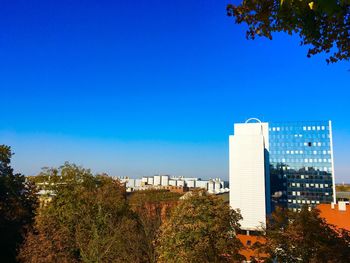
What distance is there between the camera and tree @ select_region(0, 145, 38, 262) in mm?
23656

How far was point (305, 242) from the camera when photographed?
1165 cm

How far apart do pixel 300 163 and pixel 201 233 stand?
5959 cm

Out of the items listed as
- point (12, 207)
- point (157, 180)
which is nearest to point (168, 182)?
point (157, 180)

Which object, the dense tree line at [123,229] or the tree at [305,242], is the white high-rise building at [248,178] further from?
the tree at [305,242]

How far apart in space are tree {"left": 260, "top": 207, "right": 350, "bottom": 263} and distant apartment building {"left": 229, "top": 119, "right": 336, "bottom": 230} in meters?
45.5

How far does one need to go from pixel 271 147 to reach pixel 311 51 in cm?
6770

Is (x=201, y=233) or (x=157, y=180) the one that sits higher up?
(x=157, y=180)

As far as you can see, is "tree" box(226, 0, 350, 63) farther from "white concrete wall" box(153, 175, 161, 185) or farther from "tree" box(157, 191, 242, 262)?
"white concrete wall" box(153, 175, 161, 185)

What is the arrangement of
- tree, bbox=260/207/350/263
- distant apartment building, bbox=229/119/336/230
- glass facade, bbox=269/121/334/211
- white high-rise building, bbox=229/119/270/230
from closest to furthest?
1. tree, bbox=260/207/350/263
2. white high-rise building, bbox=229/119/270/230
3. distant apartment building, bbox=229/119/336/230
4. glass facade, bbox=269/121/334/211

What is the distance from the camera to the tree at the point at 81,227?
59.6ft

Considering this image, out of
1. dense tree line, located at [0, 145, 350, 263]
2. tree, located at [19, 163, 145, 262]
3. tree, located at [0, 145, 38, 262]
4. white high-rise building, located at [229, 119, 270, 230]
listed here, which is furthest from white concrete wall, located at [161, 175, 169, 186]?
tree, located at [19, 163, 145, 262]

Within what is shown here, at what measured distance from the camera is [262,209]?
56.0 m

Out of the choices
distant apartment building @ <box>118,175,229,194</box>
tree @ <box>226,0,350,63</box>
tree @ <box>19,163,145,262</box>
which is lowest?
tree @ <box>19,163,145,262</box>

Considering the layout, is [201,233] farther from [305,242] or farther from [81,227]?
[81,227]
